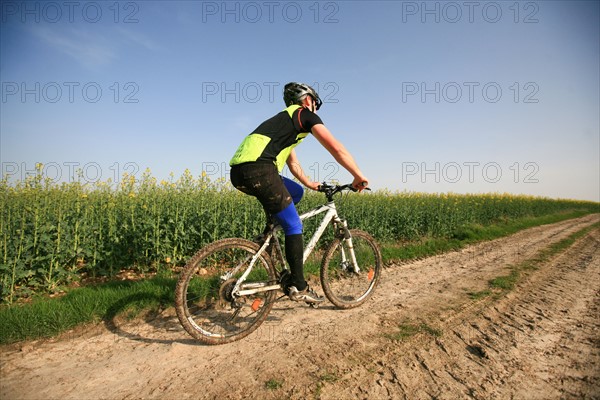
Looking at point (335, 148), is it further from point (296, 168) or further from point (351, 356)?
point (351, 356)

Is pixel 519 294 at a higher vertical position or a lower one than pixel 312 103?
lower

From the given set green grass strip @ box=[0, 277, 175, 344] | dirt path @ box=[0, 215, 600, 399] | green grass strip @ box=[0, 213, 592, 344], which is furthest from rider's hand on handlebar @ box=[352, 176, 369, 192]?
green grass strip @ box=[0, 277, 175, 344]

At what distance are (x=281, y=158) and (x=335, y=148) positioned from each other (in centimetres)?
66

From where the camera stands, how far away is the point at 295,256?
3.68 m

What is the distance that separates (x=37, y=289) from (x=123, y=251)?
169cm

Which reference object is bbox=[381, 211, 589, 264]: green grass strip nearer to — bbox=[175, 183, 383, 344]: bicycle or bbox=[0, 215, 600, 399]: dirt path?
bbox=[175, 183, 383, 344]: bicycle

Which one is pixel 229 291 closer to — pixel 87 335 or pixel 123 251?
pixel 87 335

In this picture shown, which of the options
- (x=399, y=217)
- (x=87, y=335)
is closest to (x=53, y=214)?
(x=87, y=335)

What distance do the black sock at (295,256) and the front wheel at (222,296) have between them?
278mm

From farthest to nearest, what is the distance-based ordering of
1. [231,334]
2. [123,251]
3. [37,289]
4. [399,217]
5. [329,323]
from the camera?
1. [399,217]
2. [123,251]
3. [37,289]
4. [329,323]
5. [231,334]

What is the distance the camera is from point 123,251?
6754 mm

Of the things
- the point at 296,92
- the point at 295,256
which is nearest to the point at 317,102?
the point at 296,92

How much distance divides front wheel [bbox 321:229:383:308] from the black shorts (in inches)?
59.1

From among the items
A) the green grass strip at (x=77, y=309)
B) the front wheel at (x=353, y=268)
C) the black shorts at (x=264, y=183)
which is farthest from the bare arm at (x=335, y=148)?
the green grass strip at (x=77, y=309)
